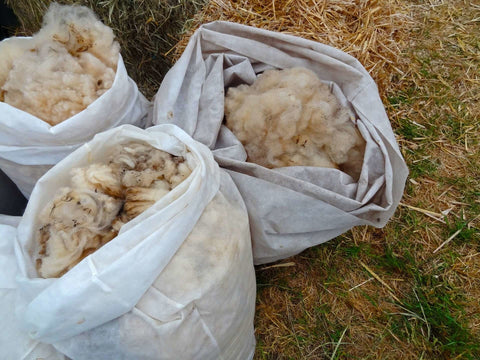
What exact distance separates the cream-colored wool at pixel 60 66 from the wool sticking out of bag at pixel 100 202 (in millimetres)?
202

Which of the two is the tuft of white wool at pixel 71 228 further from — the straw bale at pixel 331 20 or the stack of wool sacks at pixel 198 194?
the straw bale at pixel 331 20

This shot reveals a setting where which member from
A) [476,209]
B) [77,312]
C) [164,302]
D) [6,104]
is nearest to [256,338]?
[164,302]

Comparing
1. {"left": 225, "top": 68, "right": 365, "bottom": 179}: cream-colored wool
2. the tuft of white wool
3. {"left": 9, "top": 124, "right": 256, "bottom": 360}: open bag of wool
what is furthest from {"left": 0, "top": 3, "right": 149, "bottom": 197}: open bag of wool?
{"left": 225, "top": 68, "right": 365, "bottom": 179}: cream-colored wool

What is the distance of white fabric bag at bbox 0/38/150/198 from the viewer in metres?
0.93

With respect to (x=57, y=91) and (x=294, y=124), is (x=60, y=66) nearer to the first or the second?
(x=57, y=91)

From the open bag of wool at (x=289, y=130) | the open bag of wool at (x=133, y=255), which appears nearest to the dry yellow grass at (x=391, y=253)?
the open bag of wool at (x=289, y=130)

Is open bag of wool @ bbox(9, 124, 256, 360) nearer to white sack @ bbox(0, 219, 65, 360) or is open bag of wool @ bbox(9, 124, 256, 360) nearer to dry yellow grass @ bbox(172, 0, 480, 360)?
white sack @ bbox(0, 219, 65, 360)

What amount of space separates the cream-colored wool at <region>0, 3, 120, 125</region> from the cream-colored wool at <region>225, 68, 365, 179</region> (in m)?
0.38

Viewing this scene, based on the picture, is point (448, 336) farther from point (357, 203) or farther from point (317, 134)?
point (317, 134)

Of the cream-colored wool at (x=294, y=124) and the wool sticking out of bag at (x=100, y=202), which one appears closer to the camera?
the wool sticking out of bag at (x=100, y=202)

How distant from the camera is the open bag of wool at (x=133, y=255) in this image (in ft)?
2.50

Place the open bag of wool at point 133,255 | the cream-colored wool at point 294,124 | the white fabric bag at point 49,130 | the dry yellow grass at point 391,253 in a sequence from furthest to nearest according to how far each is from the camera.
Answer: the dry yellow grass at point 391,253
the cream-colored wool at point 294,124
the white fabric bag at point 49,130
the open bag of wool at point 133,255

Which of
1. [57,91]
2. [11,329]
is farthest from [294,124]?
[11,329]

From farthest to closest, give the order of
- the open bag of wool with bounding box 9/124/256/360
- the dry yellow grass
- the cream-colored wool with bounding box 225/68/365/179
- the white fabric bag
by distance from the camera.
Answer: the dry yellow grass
the cream-colored wool with bounding box 225/68/365/179
the white fabric bag
the open bag of wool with bounding box 9/124/256/360
